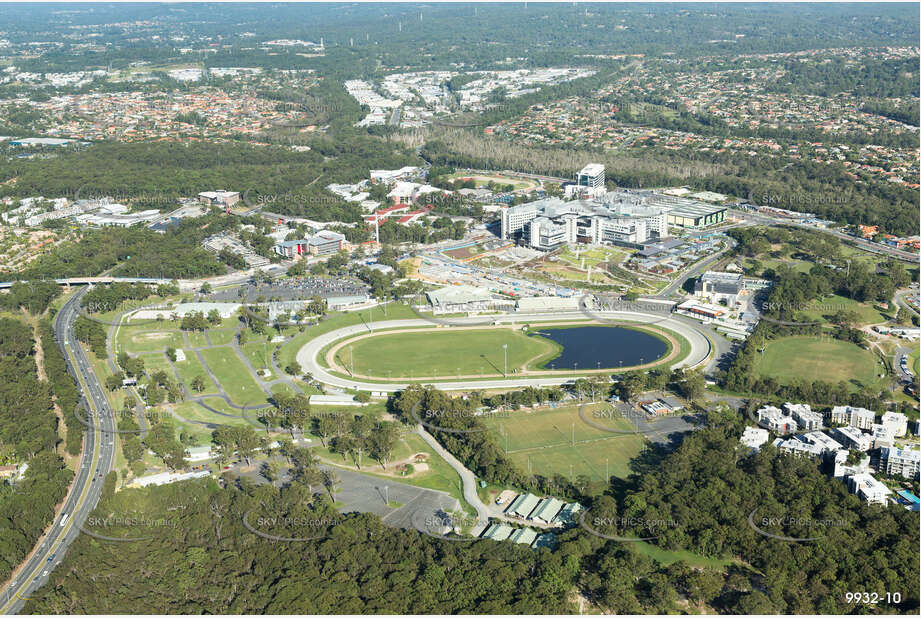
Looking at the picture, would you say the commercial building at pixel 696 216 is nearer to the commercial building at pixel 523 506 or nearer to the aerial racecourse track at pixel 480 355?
the aerial racecourse track at pixel 480 355

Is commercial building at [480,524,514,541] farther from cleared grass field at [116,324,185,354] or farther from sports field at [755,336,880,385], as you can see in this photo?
cleared grass field at [116,324,185,354]

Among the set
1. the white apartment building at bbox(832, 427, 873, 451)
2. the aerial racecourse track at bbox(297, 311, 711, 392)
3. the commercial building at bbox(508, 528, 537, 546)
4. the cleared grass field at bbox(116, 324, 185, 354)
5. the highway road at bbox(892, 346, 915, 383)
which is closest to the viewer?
the commercial building at bbox(508, 528, 537, 546)

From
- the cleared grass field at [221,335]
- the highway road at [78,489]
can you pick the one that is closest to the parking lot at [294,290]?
the cleared grass field at [221,335]

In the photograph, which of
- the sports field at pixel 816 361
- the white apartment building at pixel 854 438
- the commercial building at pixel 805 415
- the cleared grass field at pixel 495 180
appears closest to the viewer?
the white apartment building at pixel 854 438

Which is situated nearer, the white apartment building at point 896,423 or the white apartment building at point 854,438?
the white apartment building at point 854,438

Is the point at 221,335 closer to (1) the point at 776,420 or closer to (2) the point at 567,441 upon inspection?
(2) the point at 567,441

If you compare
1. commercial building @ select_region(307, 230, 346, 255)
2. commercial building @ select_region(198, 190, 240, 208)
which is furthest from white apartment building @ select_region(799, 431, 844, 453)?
commercial building @ select_region(198, 190, 240, 208)

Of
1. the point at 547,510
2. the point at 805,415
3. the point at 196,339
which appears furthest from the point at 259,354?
the point at 805,415
